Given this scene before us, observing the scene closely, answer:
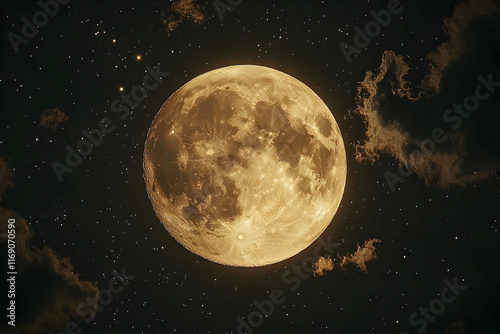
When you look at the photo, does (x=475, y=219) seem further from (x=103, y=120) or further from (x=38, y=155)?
(x=38, y=155)

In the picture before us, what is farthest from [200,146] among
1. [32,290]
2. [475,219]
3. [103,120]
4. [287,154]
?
[475,219]

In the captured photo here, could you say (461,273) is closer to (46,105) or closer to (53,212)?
(53,212)

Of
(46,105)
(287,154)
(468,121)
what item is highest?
(46,105)

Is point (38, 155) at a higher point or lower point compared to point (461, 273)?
higher

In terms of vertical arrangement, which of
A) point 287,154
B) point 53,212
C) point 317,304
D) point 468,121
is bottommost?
point 317,304

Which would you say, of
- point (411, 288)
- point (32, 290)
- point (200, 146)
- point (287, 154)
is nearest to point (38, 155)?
point (32, 290)

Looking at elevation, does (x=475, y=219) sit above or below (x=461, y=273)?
above

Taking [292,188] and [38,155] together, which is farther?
[38,155]
